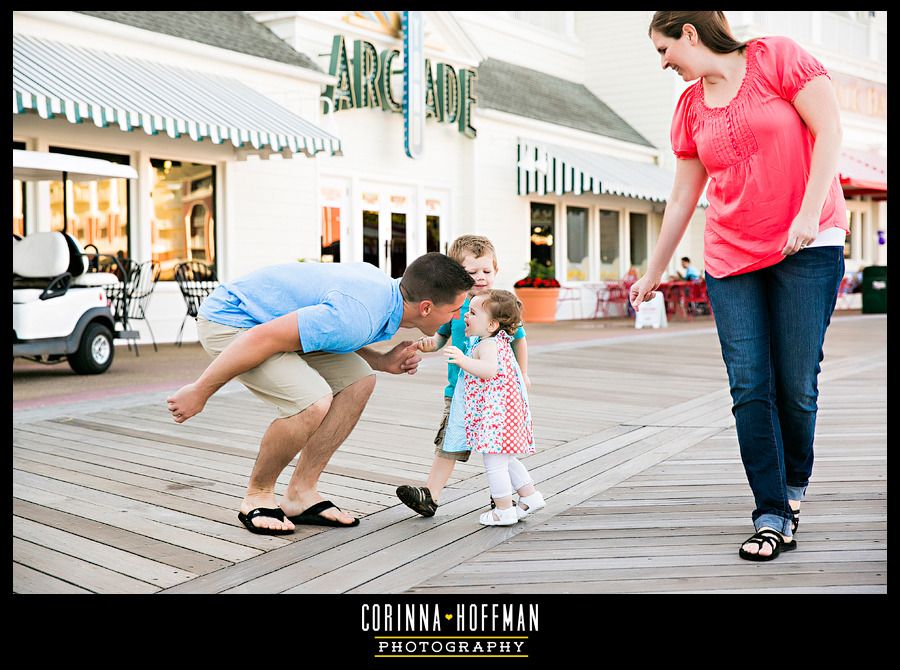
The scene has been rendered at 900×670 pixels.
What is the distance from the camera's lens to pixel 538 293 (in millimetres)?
16672

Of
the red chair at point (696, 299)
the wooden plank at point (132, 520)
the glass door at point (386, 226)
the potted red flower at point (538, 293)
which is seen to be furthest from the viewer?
the red chair at point (696, 299)

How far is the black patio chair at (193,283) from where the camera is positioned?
36.7 ft

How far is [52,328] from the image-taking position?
7953 millimetres

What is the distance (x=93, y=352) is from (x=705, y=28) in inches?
259

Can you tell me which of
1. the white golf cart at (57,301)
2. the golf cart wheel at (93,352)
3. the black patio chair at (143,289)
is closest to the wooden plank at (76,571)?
the white golf cart at (57,301)

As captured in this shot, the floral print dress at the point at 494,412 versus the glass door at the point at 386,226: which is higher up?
the glass door at the point at 386,226

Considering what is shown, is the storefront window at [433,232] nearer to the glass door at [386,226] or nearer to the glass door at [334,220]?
the glass door at [386,226]

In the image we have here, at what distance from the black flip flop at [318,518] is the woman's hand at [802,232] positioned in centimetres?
162

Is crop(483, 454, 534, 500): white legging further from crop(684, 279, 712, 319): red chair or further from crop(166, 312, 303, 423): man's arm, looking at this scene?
crop(684, 279, 712, 319): red chair

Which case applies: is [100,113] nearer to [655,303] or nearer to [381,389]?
[381,389]

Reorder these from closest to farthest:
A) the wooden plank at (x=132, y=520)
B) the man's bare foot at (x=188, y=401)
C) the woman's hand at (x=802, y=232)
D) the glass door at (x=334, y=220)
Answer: the woman's hand at (x=802, y=232), the man's bare foot at (x=188, y=401), the wooden plank at (x=132, y=520), the glass door at (x=334, y=220)

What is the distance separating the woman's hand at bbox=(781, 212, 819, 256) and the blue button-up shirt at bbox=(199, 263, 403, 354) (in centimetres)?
114

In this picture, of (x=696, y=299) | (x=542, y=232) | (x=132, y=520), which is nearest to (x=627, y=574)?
(x=132, y=520)
